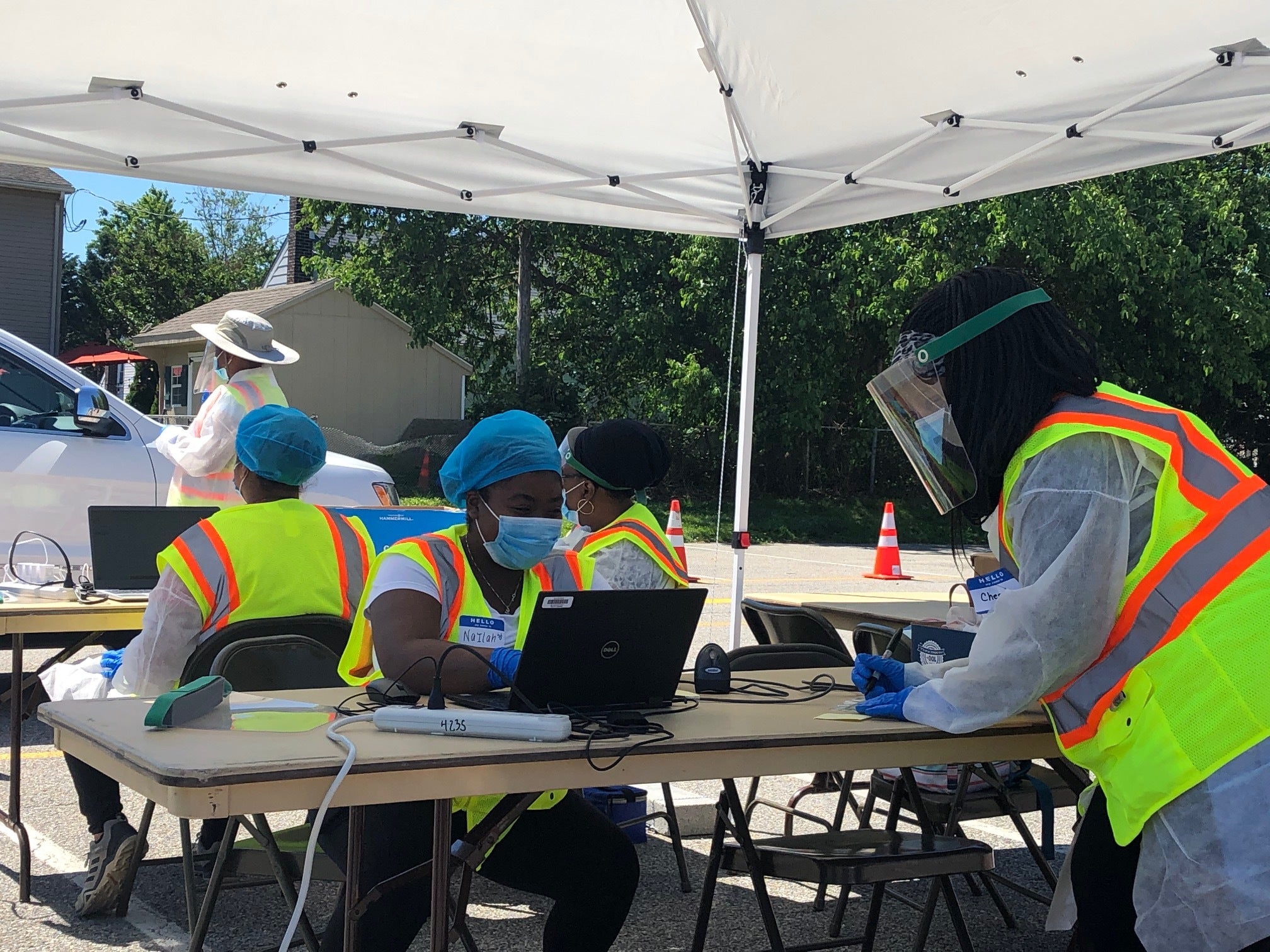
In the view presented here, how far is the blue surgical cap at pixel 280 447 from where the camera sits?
4031 millimetres

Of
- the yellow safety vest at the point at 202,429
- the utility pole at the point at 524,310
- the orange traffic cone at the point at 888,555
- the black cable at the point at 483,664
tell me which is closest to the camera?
the black cable at the point at 483,664

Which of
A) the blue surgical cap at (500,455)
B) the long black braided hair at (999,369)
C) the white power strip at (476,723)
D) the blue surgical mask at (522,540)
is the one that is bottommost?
the white power strip at (476,723)

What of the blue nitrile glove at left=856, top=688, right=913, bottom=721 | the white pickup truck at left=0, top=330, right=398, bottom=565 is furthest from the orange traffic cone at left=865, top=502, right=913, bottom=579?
the blue nitrile glove at left=856, top=688, right=913, bottom=721

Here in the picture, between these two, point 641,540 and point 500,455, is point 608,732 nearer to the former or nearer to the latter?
point 500,455

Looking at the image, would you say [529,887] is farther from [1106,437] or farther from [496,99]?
[496,99]

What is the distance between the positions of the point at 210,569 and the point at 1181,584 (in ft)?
8.73

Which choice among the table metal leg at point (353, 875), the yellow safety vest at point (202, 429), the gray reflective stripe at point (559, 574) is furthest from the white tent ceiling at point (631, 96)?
the table metal leg at point (353, 875)

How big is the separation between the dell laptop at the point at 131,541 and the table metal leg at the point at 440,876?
2.81 metres

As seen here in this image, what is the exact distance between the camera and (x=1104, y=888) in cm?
232

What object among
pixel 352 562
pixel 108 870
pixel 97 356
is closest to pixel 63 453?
pixel 108 870

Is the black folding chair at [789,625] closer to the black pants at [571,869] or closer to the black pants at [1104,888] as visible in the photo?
the black pants at [571,869]

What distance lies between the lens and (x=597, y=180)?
705 cm

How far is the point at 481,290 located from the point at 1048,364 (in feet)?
→ 80.4

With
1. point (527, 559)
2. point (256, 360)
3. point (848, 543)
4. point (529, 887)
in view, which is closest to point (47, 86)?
point (256, 360)
